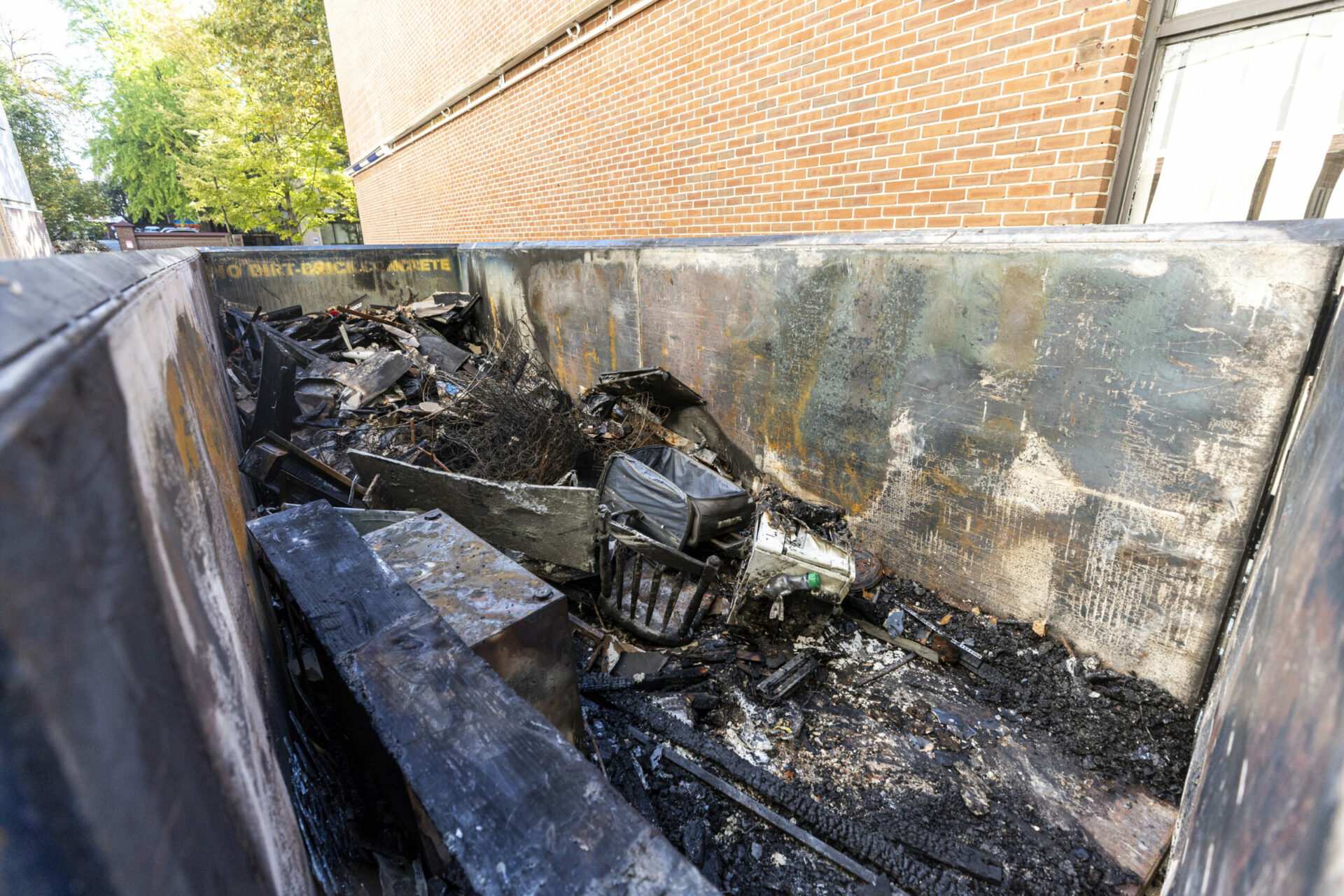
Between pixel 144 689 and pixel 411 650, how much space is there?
3.39 ft

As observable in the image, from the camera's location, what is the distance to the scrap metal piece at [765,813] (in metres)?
2.42

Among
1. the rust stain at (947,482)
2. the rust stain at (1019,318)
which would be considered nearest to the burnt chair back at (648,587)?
the rust stain at (947,482)

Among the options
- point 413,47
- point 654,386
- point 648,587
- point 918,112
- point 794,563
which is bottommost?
point 648,587

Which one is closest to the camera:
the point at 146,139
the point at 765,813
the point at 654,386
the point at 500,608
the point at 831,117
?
the point at 500,608

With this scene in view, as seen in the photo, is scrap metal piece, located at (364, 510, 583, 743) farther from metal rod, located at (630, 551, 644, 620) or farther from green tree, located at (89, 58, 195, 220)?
green tree, located at (89, 58, 195, 220)

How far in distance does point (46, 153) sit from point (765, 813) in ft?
92.4

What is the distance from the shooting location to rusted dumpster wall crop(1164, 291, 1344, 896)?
83 cm

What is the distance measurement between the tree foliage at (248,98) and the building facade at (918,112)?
1574 cm

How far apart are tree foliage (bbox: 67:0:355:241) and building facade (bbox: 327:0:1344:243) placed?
15735 mm

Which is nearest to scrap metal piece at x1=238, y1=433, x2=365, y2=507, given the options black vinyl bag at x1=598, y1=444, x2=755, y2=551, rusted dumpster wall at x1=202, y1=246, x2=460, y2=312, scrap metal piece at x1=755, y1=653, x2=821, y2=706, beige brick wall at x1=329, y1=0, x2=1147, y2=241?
black vinyl bag at x1=598, y1=444, x2=755, y2=551

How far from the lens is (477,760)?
125 cm

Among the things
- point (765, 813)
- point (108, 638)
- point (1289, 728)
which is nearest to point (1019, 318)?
point (1289, 728)

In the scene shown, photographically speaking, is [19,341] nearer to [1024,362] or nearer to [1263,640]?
[1263,640]

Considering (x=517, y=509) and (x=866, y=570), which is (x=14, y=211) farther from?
(x=866, y=570)
